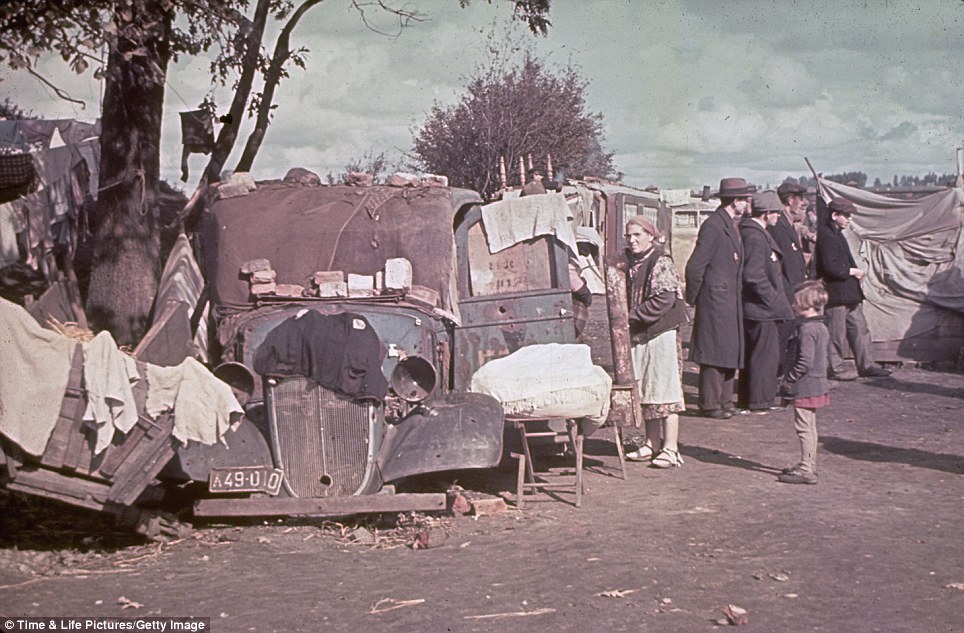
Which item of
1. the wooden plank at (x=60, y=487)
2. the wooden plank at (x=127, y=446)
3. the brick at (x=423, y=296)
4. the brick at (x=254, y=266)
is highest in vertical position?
the brick at (x=254, y=266)

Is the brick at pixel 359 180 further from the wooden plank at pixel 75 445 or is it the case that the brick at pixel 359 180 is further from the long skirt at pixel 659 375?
the wooden plank at pixel 75 445

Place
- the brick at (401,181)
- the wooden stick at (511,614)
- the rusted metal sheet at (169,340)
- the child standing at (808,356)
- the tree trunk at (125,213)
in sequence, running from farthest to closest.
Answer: the tree trunk at (125,213), the brick at (401,181), the child standing at (808,356), the rusted metal sheet at (169,340), the wooden stick at (511,614)

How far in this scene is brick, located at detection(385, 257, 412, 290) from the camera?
28.0ft

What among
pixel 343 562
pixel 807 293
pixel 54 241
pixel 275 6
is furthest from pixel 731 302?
pixel 54 241

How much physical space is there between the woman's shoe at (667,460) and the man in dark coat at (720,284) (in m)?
1.95

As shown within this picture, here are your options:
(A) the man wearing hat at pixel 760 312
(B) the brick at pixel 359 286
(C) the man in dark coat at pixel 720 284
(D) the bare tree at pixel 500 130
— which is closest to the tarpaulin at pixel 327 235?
(B) the brick at pixel 359 286

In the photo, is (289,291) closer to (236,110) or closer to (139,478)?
(139,478)

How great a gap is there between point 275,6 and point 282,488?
961 centimetres

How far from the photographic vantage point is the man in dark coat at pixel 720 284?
10656 millimetres

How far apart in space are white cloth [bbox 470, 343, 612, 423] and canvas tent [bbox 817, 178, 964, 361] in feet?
31.3

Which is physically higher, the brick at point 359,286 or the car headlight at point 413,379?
the brick at point 359,286

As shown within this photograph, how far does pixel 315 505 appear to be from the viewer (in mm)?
6738

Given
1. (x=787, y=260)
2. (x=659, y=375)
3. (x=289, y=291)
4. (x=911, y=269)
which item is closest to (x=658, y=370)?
(x=659, y=375)

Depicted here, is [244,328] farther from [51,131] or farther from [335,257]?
[51,131]
